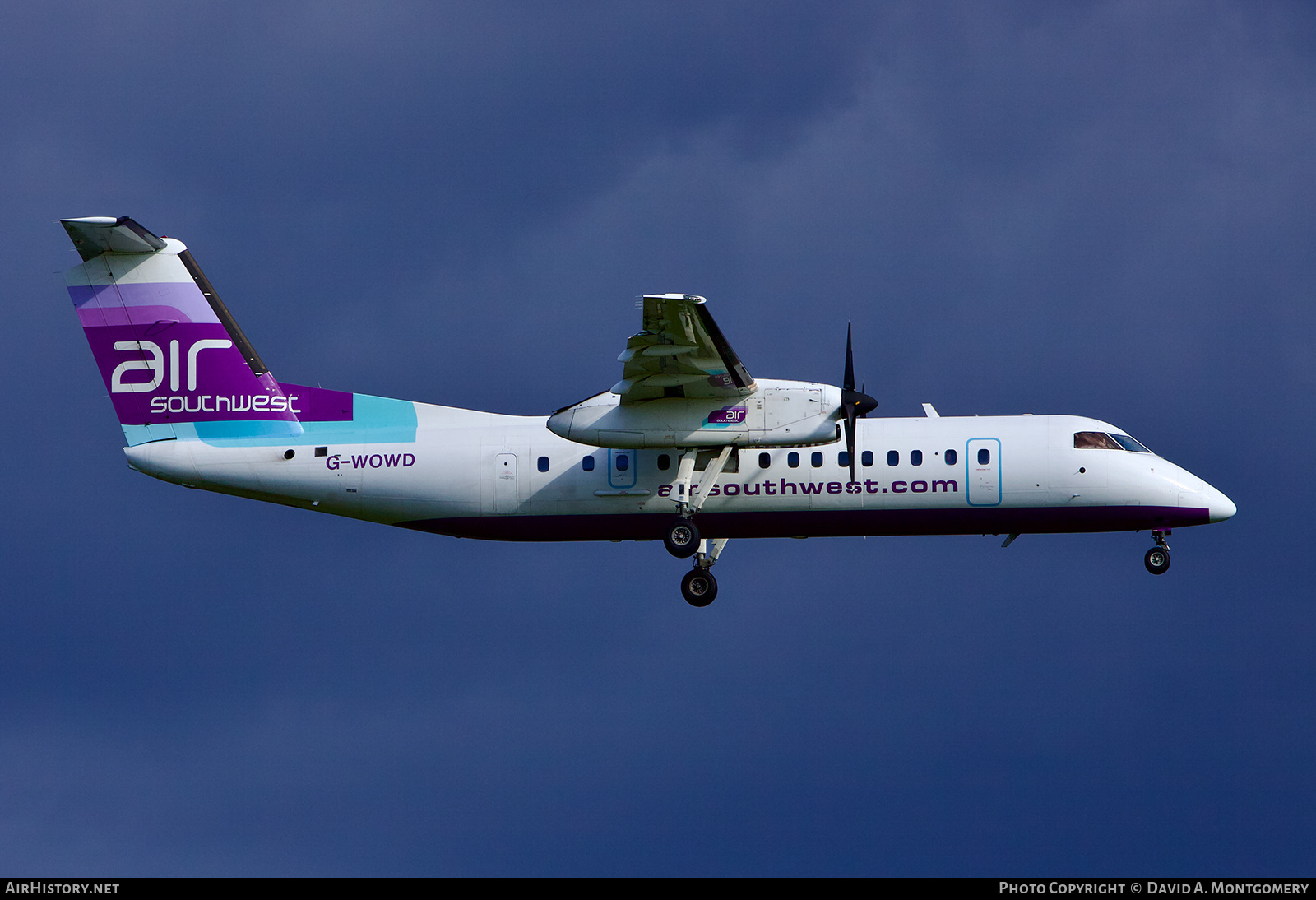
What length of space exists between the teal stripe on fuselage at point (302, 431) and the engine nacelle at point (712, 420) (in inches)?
127

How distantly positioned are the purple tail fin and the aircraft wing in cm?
626

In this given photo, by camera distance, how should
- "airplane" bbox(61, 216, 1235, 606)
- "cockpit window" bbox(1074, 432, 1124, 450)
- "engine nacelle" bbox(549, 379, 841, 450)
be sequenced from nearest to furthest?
1. "engine nacelle" bbox(549, 379, 841, 450)
2. "airplane" bbox(61, 216, 1235, 606)
3. "cockpit window" bbox(1074, 432, 1124, 450)

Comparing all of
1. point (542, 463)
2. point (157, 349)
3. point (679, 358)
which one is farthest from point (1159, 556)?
point (157, 349)

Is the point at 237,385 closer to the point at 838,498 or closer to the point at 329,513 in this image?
the point at 329,513

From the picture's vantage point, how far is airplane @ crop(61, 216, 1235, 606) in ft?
91.9

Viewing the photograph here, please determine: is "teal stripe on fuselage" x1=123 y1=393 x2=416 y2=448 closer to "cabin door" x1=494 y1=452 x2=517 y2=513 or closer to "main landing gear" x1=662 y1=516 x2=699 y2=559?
"cabin door" x1=494 y1=452 x2=517 y2=513

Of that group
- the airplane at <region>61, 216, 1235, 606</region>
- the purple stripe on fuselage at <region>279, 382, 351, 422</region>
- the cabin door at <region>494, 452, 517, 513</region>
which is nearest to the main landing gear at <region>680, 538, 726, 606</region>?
the airplane at <region>61, 216, 1235, 606</region>

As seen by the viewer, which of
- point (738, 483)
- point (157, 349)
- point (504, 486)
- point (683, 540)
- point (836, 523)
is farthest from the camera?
point (157, 349)

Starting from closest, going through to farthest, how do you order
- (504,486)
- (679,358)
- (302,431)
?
(679,358)
(504,486)
(302,431)

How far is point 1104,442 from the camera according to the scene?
1121 inches

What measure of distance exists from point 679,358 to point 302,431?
6.88 m

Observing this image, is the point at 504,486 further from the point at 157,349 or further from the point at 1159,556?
the point at 1159,556

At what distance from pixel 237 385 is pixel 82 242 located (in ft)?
11.6
